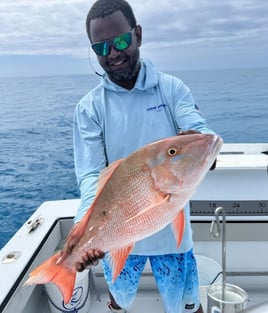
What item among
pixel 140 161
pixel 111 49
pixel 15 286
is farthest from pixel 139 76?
pixel 15 286

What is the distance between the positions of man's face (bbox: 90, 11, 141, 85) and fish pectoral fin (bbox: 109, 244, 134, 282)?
2.46ft

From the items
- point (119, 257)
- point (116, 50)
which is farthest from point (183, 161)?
point (116, 50)

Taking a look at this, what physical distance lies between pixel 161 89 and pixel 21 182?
21.3 ft

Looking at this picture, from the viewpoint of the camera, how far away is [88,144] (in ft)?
5.16

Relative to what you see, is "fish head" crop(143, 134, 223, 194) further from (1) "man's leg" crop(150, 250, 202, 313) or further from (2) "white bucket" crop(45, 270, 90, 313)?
(2) "white bucket" crop(45, 270, 90, 313)

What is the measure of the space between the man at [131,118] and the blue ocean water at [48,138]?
4084mm

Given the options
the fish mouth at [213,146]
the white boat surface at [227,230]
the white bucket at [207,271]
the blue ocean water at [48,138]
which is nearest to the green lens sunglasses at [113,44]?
the fish mouth at [213,146]

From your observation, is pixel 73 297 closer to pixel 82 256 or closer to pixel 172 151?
pixel 82 256

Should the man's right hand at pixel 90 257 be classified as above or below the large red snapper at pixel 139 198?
below

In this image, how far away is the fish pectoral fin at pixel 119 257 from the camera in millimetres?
1088

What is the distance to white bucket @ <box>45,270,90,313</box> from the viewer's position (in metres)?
2.15

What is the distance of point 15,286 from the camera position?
1.75 metres

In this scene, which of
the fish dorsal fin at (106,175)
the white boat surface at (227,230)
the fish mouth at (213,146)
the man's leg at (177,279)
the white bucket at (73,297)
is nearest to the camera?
the fish mouth at (213,146)

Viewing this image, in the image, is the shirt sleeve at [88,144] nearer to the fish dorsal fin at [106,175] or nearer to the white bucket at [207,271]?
the fish dorsal fin at [106,175]
